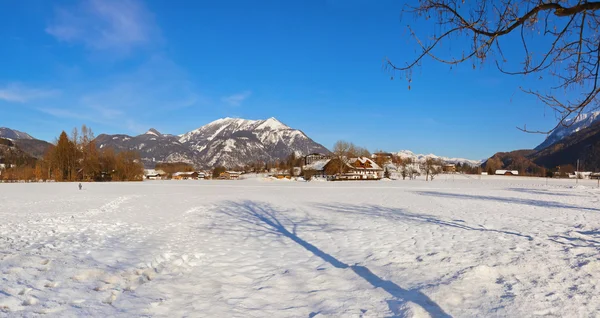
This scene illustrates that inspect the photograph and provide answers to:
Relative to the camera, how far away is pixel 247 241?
909 cm

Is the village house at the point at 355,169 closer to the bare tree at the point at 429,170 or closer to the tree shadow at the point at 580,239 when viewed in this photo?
the bare tree at the point at 429,170

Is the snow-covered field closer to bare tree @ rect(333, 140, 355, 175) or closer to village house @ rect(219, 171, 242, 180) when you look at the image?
bare tree @ rect(333, 140, 355, 175)

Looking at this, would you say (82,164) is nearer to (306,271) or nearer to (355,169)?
(355,169)

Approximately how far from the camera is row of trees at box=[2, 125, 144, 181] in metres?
69.5

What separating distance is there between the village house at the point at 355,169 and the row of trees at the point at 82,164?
151 feet

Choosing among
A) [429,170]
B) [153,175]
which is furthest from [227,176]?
[429,170]

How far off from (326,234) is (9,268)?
23.3 feet

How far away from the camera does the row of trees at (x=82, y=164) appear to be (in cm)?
6950

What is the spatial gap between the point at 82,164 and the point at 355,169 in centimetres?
6180

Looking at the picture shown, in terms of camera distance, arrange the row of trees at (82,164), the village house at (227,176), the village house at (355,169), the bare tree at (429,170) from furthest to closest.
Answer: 1. the village house at (227,176)
2. the bare tree at (429,170)
3. the village house at (355,169)
4. the row of trees at (82,164)

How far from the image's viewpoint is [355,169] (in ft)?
281

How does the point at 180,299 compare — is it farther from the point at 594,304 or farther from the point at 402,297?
the point at 594,304

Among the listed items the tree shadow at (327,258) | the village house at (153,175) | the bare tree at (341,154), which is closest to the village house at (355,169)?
the bare tree at (341,154)

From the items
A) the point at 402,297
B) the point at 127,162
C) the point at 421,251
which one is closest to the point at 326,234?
the point at 421,251
